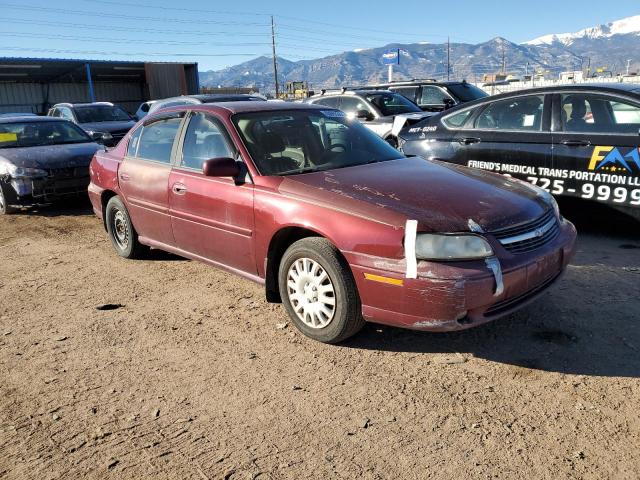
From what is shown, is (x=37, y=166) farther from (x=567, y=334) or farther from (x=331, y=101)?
(x=567, y=334)

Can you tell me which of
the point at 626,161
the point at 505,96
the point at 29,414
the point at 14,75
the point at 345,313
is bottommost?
the point at 29,414

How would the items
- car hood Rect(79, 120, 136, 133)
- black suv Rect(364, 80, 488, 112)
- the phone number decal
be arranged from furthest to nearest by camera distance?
car hood Rect(79, 120, 136, 133) < black suv Rect(364, 80, 488, 112) < the phone number decal

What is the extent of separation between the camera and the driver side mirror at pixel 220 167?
12.4ft

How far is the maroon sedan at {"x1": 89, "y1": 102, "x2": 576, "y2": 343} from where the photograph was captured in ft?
→ 9.83

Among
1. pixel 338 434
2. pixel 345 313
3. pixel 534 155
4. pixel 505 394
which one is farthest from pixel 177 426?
pixel 534 155

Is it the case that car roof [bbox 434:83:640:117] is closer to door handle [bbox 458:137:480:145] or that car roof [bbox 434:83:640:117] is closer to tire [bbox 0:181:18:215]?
door handle [bbox 458:137:480:145]

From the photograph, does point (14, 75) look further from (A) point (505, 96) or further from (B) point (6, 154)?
(A) point (505, 96)

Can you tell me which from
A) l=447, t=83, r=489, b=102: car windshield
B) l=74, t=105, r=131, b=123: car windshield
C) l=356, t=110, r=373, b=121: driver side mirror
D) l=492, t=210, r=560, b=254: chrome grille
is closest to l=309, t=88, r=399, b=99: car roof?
l=356, t=110, r=373, b=121: driver side mirror

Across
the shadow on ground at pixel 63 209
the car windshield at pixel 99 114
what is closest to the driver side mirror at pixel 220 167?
the shadow on ground at pixel 63 209

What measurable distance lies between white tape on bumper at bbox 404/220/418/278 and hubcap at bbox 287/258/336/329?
0.58 m

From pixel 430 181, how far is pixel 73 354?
8.84 ft

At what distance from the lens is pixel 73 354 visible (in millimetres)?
3555

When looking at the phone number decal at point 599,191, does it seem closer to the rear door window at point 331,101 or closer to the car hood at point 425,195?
the car hood at point 425,195

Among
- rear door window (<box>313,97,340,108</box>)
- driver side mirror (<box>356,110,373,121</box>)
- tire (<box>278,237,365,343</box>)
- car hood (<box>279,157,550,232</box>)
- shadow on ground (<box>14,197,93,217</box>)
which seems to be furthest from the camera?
rear door window (<box>313,97,340,108</box>)
